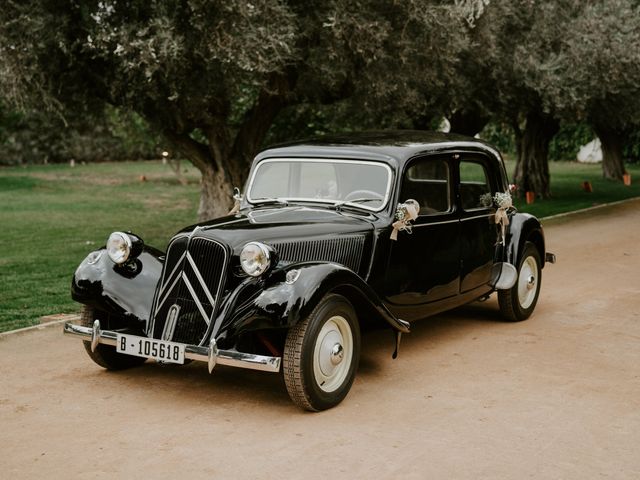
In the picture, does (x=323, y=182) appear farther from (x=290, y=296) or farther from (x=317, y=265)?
(x=290, y=296)

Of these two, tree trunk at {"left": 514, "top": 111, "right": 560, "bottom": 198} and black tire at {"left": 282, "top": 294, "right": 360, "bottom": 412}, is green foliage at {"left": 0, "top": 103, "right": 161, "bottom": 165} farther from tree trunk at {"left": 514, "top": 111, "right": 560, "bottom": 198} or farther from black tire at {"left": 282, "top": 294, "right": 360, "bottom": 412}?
black tire at {"left": 282, "top": 294, "right": 360, "bottom": 412}

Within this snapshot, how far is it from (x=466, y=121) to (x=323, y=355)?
1535 centimetres

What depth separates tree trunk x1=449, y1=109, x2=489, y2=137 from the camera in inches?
791

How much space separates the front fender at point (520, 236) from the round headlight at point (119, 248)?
359 cm

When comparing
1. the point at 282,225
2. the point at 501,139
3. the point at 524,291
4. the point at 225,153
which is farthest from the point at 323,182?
the point at 501,139

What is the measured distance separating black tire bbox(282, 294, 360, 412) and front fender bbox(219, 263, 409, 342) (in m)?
0.11

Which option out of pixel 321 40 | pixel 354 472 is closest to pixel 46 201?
pixel 321 40

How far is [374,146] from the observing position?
7.00 m

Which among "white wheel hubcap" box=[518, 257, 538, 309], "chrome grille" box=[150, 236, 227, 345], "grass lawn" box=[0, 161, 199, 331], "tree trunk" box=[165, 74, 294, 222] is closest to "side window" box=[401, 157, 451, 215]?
"white wheel hubcap" box=[518, 257, 538, 309]

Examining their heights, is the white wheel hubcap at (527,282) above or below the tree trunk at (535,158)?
below

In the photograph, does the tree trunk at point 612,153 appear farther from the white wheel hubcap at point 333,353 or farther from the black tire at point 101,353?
the black tire at point 101,353

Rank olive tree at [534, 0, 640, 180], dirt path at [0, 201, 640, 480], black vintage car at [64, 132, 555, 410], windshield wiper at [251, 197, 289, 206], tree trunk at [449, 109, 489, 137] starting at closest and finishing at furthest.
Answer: dirt path at [0, 201, 640, 480], black vintage car at [64, 132, 555, 410], windshield wiper at [251, 197, 289, 206], olive tree at [534, 0, 640, 180], tree trunk at [449, 109, 489, 137]

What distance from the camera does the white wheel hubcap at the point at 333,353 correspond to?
18.6 ft

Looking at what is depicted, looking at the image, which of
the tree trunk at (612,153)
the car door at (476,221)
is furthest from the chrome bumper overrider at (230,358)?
the tree trunk at (612,153)
